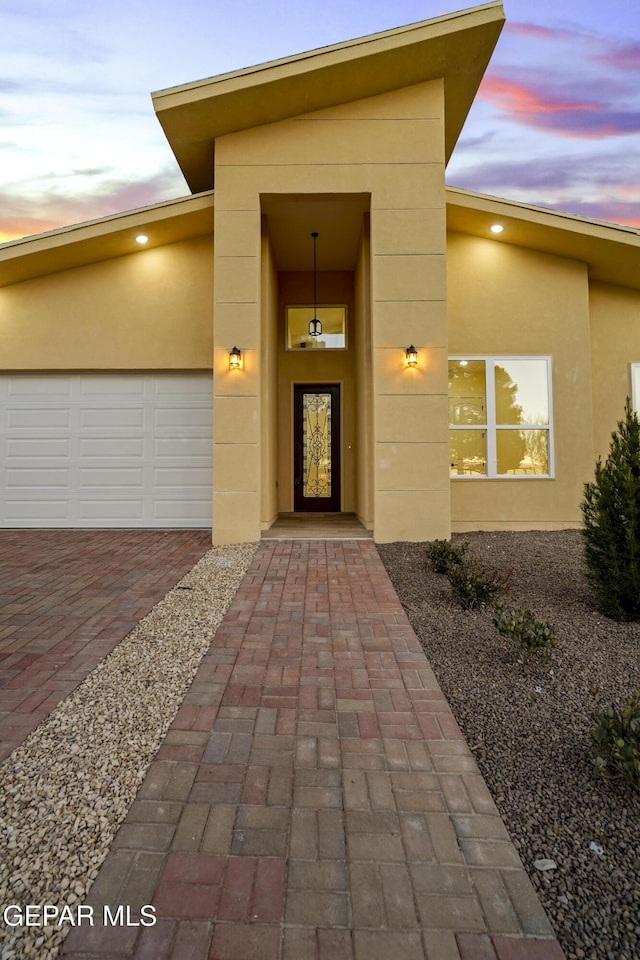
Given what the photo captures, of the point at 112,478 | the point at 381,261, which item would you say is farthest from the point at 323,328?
the point at 112,478

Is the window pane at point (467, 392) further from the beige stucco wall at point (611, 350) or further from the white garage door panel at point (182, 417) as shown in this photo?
the white garage door panel at point (182, 417)

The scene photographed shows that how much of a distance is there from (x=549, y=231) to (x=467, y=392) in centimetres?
245

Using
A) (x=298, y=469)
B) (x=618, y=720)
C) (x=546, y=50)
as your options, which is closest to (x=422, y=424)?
(x=298, y=469)

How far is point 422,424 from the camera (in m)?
5.91

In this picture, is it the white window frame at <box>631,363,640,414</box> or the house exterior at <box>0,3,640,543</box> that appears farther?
the white window frame at <box>631,363,640,414</box>

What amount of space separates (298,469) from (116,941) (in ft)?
25.2

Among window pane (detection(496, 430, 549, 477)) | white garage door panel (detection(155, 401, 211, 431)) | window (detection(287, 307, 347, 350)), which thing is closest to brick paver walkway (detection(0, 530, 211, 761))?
white garage door panel (detection(155, 401, 211, 431))

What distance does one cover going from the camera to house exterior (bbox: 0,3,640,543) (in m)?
5.89

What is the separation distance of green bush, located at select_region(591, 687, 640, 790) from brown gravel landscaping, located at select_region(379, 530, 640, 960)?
0.06 m

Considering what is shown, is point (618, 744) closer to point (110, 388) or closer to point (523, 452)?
point (523, 452)

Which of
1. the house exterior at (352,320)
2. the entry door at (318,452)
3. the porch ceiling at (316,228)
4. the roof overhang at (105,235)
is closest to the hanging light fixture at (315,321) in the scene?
the porch ceiling at (316,228)

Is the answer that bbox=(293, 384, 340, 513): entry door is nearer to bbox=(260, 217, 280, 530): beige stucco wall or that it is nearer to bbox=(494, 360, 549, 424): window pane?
bbox=(260, 217, 280, 530): beige stucco wall

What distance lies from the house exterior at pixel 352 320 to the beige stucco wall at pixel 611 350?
0.04 m

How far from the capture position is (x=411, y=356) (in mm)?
5828
